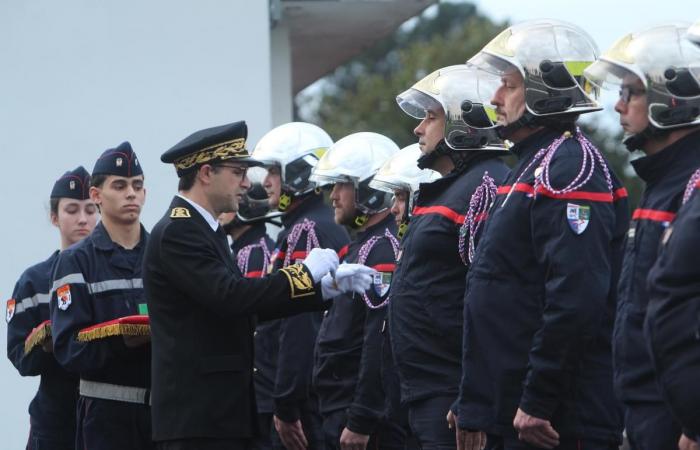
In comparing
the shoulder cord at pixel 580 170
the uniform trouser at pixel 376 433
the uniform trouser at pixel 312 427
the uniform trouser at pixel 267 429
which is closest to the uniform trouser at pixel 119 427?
the uniform trouser at pixel 376 433

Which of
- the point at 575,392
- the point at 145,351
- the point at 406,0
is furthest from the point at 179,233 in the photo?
the point at 406,0

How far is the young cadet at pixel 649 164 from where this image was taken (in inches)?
170

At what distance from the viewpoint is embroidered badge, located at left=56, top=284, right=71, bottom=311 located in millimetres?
6574

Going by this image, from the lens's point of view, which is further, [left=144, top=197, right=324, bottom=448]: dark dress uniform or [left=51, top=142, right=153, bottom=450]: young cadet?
[left=51, top=142, right=153, bottom=450]: young cadet

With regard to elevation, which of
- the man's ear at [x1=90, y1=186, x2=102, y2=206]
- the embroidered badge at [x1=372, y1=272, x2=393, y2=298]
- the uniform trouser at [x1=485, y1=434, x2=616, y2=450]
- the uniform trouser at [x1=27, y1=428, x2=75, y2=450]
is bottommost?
the uniform trouser at [x1=27, y1=428, x2=75, y2=450]

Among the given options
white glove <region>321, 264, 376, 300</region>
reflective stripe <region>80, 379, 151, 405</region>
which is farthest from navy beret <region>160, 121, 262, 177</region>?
reflective stripe <region>80, 379, 151, 405</region>

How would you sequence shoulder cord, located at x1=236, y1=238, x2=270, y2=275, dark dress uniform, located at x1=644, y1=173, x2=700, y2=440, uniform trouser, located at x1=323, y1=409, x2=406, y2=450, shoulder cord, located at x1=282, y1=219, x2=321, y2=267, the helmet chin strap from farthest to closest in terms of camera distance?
shoulder cord, located at x1=236, y1=238, x2=270, y2=275 → shoulder cord, located at x1=282, y1=219, x2=321, y2=267 → uniform trouser, located at x1=323, y1=409, x2=406, y2=450 → the helmet chin strap → dark dress uniform, located at x1=644, y1=173, x2=700, y2=440

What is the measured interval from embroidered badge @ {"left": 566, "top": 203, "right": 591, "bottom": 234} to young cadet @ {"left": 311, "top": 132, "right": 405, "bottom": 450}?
83.9 inches

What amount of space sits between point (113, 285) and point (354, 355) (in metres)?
1.43

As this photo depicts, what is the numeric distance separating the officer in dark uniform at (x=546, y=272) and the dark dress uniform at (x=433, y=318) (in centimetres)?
49

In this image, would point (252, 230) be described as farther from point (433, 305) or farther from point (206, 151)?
point (433, 305)

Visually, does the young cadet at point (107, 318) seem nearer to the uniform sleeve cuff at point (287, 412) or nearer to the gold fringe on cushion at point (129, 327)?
the gold fringe on cushion at point (129, 327)

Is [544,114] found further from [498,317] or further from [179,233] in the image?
[179,233]

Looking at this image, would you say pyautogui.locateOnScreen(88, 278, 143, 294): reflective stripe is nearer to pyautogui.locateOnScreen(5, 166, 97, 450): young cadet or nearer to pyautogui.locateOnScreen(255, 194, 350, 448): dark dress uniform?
pyautogui.locateOnScreen(5, 166, 97, 450): young cadet
